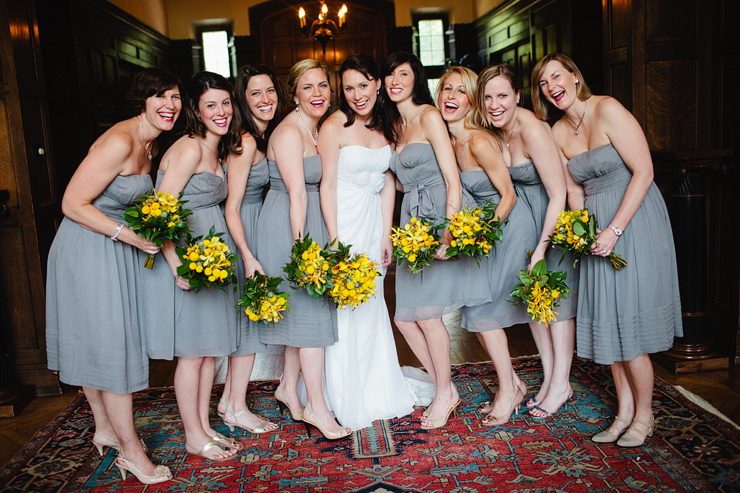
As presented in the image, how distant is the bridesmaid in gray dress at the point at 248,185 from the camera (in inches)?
121

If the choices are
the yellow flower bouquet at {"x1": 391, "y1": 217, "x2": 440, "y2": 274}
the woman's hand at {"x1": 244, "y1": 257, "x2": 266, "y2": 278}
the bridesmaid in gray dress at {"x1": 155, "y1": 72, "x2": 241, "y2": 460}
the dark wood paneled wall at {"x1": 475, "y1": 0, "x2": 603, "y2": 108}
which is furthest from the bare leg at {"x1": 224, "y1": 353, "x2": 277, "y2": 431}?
the dark wood paneled wall at {"x1": 475, "y1": 0, "x2": 603, "y2": 108}

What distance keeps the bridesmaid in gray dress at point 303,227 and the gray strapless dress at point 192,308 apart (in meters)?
0.28

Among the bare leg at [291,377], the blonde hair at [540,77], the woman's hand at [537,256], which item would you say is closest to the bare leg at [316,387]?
the bare leg at [291,377]

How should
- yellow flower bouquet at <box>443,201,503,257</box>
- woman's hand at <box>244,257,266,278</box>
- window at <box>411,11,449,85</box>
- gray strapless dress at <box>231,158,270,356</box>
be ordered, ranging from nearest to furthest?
1. yellow flower bouquet at <box>443,201,503,257</box>
2. woman's hand at <box>244,257,266,278</box>
3. gray strapless dress at <box>231,158,270,356</box>
4. window at <box>411,11,449,85</box>

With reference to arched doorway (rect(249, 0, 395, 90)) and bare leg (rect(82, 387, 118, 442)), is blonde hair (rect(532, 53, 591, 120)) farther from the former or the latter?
arched doorway (rect(249, 0, 395, 90))

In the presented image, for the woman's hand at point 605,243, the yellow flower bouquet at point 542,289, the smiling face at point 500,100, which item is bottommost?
the yellow flower bouquet at point 542,289

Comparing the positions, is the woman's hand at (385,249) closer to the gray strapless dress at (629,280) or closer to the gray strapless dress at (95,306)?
the gray strapless dress at (629,280)

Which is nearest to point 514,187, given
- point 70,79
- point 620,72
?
point 620,72

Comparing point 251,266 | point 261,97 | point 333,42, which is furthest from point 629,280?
point 333,42

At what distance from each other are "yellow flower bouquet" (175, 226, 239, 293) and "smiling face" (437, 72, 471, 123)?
1.41 meters

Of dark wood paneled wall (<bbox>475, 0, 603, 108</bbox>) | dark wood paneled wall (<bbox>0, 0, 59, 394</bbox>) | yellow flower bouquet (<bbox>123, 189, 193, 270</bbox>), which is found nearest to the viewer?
yellow flower bouquet (<bbox>123, 189, 193, 270</bbox>)

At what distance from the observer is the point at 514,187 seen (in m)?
3.39

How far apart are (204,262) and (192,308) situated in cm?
33

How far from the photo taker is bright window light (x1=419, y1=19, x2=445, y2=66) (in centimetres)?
1094
